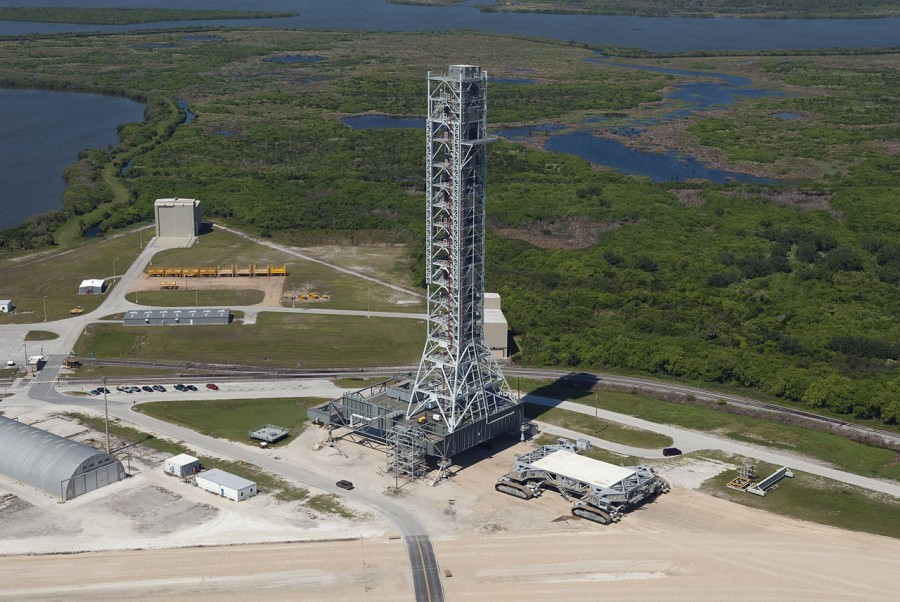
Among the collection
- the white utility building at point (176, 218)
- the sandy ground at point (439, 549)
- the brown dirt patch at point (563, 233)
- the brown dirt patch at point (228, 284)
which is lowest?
the sandy ground at point (439, 549)

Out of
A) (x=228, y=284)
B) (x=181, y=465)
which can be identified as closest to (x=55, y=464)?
(x=181, y=465)

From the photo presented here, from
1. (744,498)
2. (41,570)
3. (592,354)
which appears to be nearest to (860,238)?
(592,354)

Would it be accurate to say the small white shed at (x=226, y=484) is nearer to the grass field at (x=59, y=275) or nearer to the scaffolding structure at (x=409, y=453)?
the scaffolding structure at (x=409, y=453)

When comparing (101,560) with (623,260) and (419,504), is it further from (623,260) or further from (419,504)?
(623,260)

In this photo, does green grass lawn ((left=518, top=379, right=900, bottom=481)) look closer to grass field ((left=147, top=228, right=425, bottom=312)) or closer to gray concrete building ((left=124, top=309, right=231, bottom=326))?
grass field ((left=147, top=228, right=425, bottom=312))

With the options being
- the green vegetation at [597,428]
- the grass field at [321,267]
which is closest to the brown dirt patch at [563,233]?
the grass field at [321,267]

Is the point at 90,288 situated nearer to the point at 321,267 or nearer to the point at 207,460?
the point at 321,267
